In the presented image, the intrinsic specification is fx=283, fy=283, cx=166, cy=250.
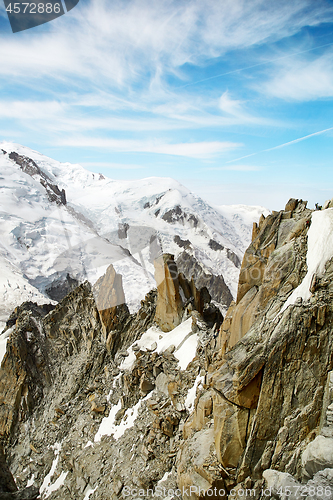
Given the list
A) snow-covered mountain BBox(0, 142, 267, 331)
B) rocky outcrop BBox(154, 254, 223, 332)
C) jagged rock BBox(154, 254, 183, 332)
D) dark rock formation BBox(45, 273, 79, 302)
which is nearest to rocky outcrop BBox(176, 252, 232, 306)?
snow-covered mountain BBox(0, 142, 267, 331)

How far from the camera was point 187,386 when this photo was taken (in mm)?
22172

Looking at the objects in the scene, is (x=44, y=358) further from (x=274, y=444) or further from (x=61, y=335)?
(x=274, y=444)

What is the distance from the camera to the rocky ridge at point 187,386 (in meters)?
10.9

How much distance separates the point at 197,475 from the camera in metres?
13.7

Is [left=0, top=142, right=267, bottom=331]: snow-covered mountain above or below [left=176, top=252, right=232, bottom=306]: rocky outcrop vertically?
above

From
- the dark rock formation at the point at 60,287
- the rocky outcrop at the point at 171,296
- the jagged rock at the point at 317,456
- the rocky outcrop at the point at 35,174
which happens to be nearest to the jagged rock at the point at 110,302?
the rocky outcrop at the point at 171,296

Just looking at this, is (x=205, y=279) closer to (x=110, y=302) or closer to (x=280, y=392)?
(x=110, y=302)

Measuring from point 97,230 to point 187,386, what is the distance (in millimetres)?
123394

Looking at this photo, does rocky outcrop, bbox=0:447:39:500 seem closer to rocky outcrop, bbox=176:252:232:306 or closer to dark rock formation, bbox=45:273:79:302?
dark rock formation, bbox=45:273:79:302

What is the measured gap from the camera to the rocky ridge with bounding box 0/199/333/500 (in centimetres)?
1089

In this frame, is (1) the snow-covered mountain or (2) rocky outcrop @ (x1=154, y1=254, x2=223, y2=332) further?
(1) the snow-covered mountain

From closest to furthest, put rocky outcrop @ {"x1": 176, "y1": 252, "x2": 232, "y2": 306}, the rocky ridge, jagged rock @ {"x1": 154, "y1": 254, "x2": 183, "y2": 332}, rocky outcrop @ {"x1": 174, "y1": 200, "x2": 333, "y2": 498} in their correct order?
1. rocky outcrop @ {"x1": 174, "y1": 200, "x2": 333, "y2": 498}
2. the rocky ridge
3. jagged rock @ {"x1": 154, "y1": 254, "x2": 183, "y2": 332}
4. rocky outcrop @ {"x1": 176, "y1": 252, "x2": 232, "y2": 306}

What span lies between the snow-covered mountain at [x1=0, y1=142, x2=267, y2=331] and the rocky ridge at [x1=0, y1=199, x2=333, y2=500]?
107 feet

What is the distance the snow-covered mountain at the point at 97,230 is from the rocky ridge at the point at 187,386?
1283 inches
